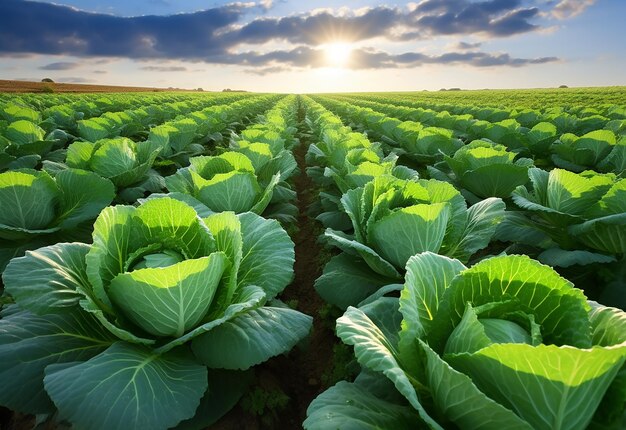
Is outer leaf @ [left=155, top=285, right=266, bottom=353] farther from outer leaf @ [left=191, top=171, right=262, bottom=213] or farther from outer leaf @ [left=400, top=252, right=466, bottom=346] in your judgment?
outer leaf @ [left=191, top=171, right=262, bottom=213]

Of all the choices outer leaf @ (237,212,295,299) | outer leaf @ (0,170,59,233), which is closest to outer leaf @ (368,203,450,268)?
outer leaf @ (237,212,295,299)

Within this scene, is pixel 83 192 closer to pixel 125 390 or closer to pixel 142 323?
pixel 142 323

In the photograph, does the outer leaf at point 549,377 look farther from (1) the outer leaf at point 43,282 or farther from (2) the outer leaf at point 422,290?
(1) the outer leaf at point 43,282

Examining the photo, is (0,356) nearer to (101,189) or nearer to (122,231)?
(122,231)

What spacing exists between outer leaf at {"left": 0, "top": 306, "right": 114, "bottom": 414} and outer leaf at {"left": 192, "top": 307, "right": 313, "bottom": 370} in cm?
55

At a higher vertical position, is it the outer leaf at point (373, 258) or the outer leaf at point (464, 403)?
A: the outer leaf at point (464, 403)

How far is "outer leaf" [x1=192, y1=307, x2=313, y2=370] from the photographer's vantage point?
6.81 ft

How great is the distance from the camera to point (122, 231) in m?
2.27

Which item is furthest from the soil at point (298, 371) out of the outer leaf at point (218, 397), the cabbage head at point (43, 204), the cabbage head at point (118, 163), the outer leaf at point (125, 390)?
the cabbage head at point (118, 163)

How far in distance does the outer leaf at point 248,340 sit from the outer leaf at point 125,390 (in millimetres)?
119

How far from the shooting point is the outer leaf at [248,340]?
81.7 inches

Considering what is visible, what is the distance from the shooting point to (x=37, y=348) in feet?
6.74

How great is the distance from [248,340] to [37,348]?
986mm

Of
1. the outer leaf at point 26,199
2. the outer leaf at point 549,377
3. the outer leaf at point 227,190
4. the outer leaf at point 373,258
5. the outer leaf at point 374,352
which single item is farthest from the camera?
the outer leaf at point 227,190
